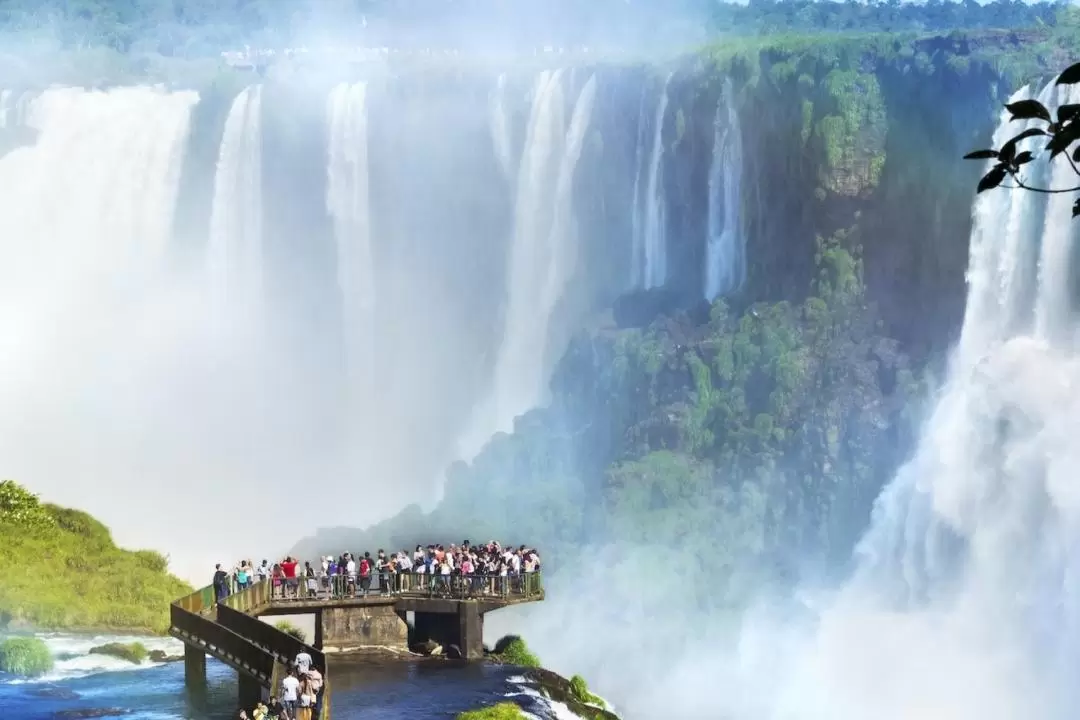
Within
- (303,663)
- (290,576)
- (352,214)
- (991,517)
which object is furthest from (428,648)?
(352,214)

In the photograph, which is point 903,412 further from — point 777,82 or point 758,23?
point 758,23

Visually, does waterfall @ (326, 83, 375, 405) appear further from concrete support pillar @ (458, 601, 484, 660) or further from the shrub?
concrete support pillar @ (458, 601, 484, 660)

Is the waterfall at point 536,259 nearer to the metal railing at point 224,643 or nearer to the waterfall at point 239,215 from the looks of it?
the waterfall at point 239,215

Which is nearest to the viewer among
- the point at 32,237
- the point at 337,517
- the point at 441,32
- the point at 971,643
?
the point at 971,643

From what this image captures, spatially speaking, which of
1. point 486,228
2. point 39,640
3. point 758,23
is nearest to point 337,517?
point 486,228

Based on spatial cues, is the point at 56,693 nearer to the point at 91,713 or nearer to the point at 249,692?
the point at 91,713

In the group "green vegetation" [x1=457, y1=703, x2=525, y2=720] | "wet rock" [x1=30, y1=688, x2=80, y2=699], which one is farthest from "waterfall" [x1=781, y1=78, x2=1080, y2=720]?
"wet rock" [x1=30, y1=688, x2=80, y2=699]
